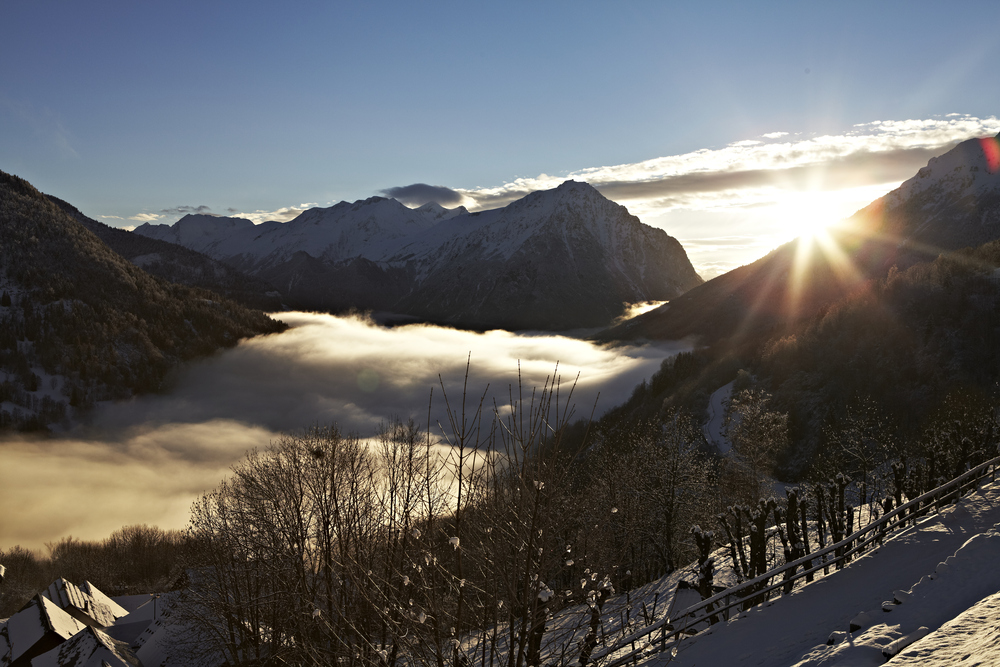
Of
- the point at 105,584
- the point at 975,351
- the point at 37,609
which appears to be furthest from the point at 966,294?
the point at 105,584

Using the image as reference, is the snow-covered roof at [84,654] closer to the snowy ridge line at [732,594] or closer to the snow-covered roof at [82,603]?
the snow-covered roof at [82,603]

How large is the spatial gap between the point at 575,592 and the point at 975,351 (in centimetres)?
7540

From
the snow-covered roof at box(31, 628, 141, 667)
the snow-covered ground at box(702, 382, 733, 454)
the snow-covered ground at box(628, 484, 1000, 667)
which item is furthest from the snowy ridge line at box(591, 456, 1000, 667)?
the snow-covered ground at box(702, 382, 733, 454)

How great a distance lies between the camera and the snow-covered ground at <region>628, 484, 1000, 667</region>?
380 inches

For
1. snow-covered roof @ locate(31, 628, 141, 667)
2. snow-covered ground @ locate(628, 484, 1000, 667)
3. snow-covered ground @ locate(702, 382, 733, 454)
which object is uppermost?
snow-covered ground @ locate(628, 484, 1000, 667)

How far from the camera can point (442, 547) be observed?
544 inches

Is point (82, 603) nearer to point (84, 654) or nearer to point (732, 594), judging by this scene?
point (84, 654)

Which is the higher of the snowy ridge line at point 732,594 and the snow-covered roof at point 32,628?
the snowy ridge line at point 732,594

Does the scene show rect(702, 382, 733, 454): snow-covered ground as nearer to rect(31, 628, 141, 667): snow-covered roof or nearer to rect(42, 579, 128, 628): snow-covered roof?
rect(31, 628, 141, 667): snow-covered roof

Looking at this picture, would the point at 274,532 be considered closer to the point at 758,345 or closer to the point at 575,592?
the point at 575,592

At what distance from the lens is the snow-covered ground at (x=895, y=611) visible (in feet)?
31.6

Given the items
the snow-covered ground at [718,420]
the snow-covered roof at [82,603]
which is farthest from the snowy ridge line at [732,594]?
the snow-covered ground at [718,420]

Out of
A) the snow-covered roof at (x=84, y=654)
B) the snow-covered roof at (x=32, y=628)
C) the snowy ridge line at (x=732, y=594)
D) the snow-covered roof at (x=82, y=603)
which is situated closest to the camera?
the snowy ridge line at (x=732, y=594)

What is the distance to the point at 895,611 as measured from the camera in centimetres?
1157
